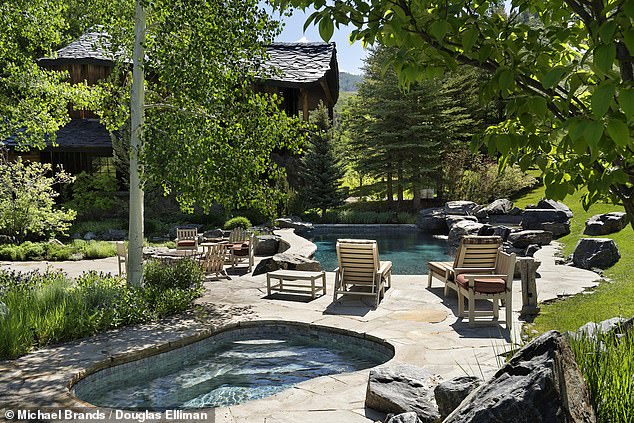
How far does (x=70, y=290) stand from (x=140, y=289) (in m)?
1.06

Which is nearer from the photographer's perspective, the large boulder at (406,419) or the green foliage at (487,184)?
the large boulder at (406,419)

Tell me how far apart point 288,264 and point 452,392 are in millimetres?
7390

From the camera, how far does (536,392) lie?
300cm

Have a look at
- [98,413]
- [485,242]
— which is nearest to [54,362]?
[98,413]

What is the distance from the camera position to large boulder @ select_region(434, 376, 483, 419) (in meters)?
4.38

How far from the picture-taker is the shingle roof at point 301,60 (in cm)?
2705

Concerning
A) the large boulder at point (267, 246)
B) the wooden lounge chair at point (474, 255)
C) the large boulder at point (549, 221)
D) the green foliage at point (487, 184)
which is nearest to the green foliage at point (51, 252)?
the large boulder at point (267, 246)

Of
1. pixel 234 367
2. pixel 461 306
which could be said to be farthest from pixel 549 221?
pixel 234 367

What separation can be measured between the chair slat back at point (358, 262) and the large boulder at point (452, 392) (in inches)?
181

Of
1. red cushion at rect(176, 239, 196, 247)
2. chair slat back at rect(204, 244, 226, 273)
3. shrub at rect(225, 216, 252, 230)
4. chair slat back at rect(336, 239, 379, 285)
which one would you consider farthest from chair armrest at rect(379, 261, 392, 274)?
shrub at rect(225, 216, 252, 230)

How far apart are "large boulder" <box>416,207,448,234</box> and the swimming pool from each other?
0.41 m

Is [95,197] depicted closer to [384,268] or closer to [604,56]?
[384,268]

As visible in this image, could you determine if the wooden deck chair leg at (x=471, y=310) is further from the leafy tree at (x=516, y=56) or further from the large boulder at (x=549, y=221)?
the large boulder at (x=549, y=221)

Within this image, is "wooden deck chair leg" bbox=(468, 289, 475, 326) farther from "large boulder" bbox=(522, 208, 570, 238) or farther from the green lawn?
"large boulder" bbox=(522, 208, 570, 238)
